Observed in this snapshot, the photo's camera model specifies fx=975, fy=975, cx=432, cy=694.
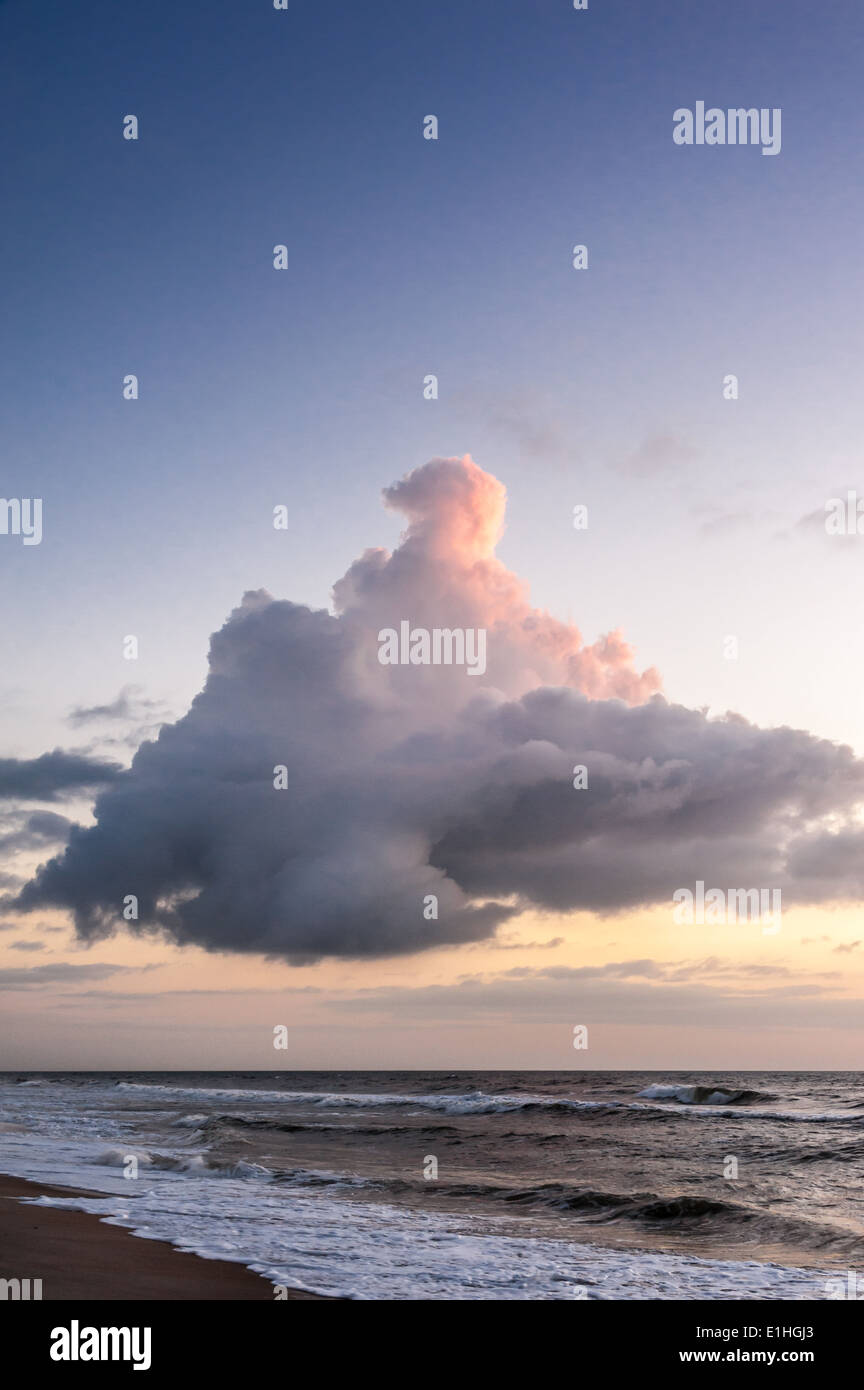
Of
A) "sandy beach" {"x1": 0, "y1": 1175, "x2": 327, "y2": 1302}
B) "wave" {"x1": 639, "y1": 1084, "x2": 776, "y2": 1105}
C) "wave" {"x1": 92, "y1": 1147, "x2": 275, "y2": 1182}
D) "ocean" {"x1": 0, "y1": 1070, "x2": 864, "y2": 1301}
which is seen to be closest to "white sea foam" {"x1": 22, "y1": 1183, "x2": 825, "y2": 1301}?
"ocean" {"x1": 0, "y1": 1070, "x2": 864, "y2": 1301}

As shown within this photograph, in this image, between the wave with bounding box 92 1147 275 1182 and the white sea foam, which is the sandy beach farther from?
the wave with bounding box 92 1147 275 1182

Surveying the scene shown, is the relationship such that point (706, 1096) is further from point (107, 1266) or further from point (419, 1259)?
point (107, 1266)

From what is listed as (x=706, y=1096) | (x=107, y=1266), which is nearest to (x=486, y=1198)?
(x=107, y=1266)

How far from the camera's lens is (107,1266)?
435 inches

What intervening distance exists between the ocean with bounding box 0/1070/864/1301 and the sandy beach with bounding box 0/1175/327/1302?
56 centimetres

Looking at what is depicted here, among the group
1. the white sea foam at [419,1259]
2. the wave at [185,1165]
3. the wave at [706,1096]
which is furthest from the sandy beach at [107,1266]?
the wave at [706,1096]

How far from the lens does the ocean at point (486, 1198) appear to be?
12.3m

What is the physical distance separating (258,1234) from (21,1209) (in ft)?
12.8

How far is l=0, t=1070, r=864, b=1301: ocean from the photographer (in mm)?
12328

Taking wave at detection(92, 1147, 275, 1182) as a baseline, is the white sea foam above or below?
above

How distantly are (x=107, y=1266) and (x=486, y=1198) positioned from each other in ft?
35.9

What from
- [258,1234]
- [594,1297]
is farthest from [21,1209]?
[594,1297]

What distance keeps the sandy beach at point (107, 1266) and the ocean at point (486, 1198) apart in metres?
0.56
